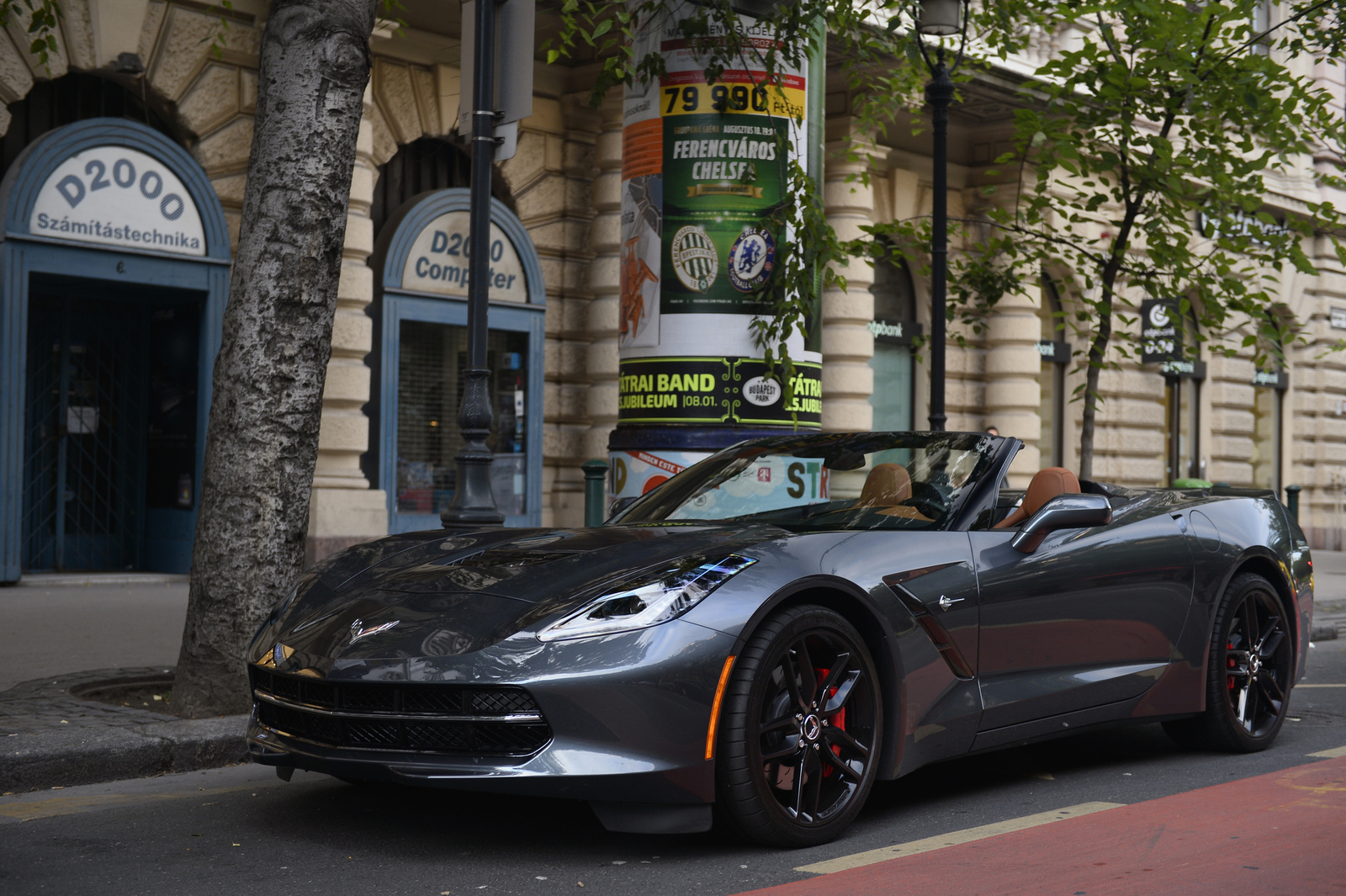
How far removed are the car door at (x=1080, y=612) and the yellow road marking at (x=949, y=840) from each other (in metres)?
0.31

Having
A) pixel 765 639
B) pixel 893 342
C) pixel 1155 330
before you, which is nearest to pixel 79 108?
pixel 765 639

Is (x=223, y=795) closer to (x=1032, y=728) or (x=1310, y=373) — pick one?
(x=1032, y=728)

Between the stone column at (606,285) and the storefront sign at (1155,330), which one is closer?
the stone column at (606,285)

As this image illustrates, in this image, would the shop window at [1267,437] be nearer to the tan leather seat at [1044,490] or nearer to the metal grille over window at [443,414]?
the metal grille over window at [443,414]

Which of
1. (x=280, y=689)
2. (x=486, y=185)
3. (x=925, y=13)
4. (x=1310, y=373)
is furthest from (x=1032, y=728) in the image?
(x=1310, y=373)

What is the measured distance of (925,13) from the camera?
36.0 ft

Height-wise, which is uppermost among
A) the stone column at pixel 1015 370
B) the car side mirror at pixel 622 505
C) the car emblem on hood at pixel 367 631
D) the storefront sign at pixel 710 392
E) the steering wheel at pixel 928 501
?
the stone column at pixel 1015 370

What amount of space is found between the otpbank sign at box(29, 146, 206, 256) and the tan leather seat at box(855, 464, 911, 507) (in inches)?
343

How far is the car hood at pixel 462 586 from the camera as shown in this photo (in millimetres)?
3971

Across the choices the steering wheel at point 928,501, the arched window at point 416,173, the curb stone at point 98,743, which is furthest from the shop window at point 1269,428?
the curb stone at point 98,743

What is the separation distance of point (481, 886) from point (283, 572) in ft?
9.79

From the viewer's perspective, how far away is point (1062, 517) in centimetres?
485

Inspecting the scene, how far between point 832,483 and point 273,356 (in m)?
2.55

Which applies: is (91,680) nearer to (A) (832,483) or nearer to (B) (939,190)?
(A) (832,483)
